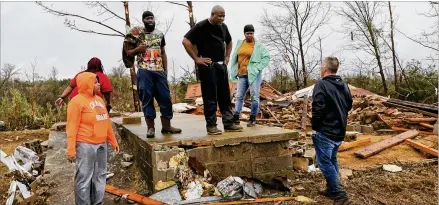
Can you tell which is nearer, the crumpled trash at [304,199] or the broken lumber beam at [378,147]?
the crumpled trash at [304,199]

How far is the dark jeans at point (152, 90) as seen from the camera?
203 inches

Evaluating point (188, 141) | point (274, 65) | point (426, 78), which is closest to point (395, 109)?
point (426, 78)

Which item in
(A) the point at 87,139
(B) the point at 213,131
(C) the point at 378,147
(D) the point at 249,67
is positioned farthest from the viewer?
(C) the point at 378,147

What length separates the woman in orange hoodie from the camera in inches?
156

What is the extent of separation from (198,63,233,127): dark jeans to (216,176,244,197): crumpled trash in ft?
3.21

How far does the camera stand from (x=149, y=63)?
5.18 metres

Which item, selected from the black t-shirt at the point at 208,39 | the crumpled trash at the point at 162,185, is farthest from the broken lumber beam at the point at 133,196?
the black t-shirt at the point at 208,39

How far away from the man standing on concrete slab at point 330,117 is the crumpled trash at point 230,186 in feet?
3.24

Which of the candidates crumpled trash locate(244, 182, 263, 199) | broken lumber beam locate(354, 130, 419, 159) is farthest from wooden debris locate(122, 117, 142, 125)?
broken lumber beam locate(354, 130, 419, 159)

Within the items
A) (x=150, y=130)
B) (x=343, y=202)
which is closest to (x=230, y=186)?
(x=343, y=202)

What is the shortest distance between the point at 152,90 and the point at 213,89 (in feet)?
2.68

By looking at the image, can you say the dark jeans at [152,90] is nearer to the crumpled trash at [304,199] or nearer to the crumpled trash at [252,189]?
the crumpled trash at [252,189]

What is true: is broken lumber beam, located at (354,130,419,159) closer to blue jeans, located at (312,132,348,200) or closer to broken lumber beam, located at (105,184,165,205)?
blue jeans, located at (312,132,348,200)

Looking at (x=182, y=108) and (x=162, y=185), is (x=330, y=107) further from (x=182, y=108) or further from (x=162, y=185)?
(x=182, y=108)
